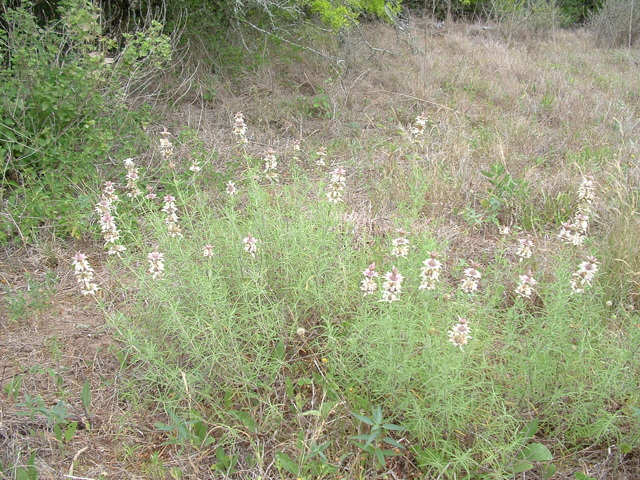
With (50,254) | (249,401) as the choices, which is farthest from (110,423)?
(50,254)

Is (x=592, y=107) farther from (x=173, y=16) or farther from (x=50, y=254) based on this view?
(x=50, y=254)

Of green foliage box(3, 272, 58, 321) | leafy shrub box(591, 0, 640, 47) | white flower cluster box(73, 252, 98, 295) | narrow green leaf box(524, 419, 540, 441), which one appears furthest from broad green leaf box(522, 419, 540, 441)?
leafy shrub box(591, 0, 640, 47)

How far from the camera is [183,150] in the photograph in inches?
184

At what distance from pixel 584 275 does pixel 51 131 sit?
3877 mm

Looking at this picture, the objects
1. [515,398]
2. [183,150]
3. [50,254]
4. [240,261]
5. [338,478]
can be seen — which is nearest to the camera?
[338,478]

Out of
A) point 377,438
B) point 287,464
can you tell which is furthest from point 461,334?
point 287,464

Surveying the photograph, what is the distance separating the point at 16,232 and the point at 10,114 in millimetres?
893

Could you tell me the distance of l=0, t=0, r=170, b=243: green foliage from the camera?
3.56 meters

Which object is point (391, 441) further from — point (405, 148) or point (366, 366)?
point (405, 148)

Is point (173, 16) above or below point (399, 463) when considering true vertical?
above

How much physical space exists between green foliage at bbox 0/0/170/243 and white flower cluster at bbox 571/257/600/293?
3195 mm

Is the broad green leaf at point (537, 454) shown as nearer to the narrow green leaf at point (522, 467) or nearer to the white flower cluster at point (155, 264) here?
the narrow green leaf at point (522, 467)

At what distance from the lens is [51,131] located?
3.86 meters

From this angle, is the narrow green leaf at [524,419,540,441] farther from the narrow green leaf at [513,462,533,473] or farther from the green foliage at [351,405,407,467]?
the green foliage at [351,405,407,467]
